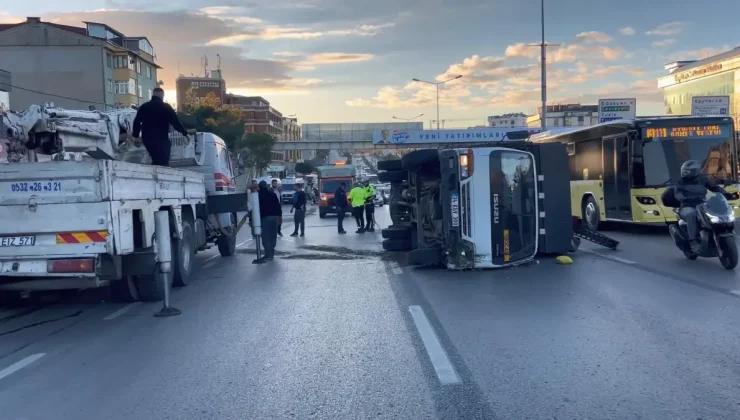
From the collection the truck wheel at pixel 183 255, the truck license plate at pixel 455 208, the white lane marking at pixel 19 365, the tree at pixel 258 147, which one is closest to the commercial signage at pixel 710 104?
the truck license plate at pixel 455 208

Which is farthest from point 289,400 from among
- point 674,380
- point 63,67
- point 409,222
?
point 63,67

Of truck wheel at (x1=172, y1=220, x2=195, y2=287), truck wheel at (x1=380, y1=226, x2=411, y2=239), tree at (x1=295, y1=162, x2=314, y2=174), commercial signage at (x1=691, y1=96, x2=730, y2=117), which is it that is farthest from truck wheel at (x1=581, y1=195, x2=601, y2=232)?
tree at (x1=295, y1=162, x2=314, y2=174)

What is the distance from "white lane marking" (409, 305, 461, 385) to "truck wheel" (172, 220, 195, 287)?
4.36 m

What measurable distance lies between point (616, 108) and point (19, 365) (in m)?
43.0

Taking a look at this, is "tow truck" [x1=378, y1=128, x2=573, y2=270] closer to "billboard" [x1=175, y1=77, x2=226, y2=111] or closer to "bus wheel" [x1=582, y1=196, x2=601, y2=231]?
"bus wheel" [x1=582, y1=196, x2=601, y2=231]

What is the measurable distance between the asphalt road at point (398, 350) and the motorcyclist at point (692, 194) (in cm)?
62

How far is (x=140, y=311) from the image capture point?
918cm

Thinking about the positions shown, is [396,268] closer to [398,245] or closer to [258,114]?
[398,245]

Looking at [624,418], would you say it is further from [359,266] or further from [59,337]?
[359,266]

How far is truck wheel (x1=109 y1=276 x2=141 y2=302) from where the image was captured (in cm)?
→ 978

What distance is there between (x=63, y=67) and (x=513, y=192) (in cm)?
5550

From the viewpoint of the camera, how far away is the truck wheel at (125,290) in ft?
32.1

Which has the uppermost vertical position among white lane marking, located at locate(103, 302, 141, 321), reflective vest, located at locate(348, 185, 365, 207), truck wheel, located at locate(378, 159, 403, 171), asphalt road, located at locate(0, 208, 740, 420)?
truck wheel, located at locate(378, 159, 403, 171)

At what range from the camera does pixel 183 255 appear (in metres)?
11.3
